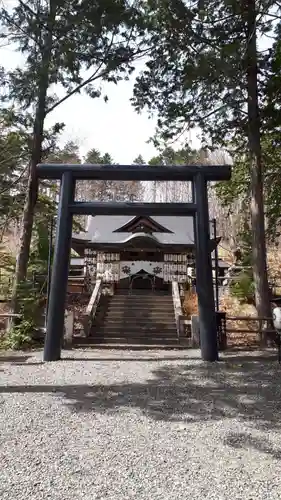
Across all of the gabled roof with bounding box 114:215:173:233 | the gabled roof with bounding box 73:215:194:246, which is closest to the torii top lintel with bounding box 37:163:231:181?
the gabled roof with bounding box 73:215:194:246

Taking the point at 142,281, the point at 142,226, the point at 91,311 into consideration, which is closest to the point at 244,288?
the point at 91,311

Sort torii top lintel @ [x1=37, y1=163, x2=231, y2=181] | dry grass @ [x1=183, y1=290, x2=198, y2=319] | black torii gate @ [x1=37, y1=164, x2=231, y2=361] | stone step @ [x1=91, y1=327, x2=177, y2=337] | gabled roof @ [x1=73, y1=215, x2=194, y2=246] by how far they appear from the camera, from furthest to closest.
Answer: gabled roof @ [x1=73, y1=215, x2=194, y2=246] → dry grass @ [x1=183, y1=290, x2=198, y2=319] → stone step @ [x1=91, y1=327, x2=177, y2=337] → torii top lintel @ [x1=37, y1=163, x2=231, y2=181] → black torii gate @ [x1=37, y1=164, x2=231, y2=361]

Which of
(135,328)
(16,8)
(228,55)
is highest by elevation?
(16,8)

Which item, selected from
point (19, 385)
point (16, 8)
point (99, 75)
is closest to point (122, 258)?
point (99, 75)

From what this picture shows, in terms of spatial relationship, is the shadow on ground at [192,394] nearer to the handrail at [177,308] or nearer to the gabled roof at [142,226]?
the handrail at [177,308]

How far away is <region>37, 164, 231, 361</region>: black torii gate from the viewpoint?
23.2 ft

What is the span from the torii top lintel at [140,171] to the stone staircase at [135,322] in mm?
5022

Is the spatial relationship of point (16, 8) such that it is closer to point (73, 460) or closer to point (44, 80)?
point (44, 80)

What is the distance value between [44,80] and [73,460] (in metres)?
8.49

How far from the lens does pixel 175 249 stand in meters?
19.9

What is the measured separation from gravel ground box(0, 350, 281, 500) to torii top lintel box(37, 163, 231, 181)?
3543 millimetres

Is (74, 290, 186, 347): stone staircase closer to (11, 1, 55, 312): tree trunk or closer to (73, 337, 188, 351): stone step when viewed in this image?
(73, 337, 188, 351): stone step

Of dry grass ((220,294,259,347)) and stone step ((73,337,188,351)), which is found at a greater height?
dry grass ((220,294,259,347))

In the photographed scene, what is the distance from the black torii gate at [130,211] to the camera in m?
7.06
